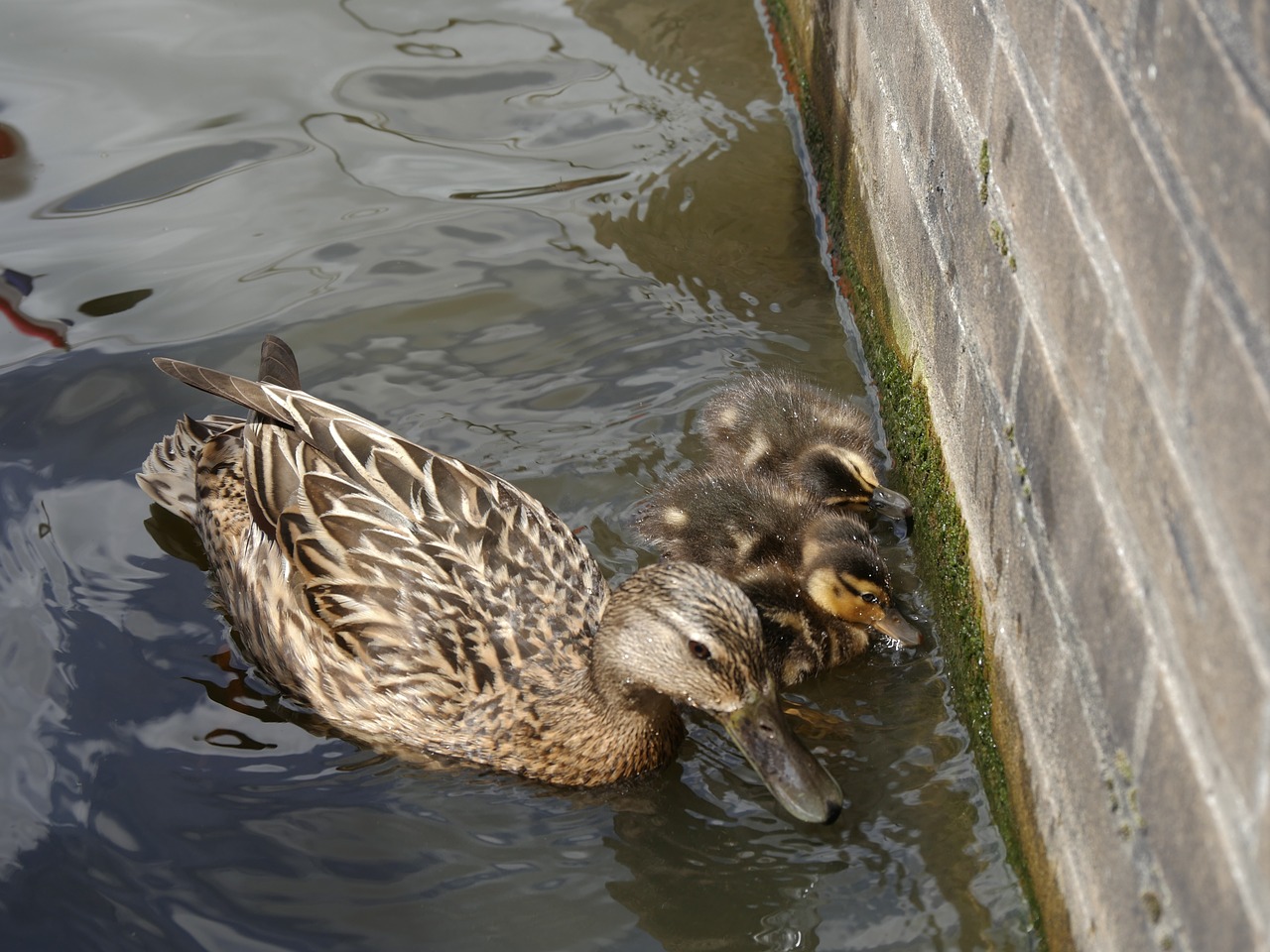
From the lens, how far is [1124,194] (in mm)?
2500

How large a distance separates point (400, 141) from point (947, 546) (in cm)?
355

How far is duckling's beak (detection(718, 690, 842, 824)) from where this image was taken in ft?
10.9

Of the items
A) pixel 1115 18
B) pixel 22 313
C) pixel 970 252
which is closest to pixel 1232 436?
pixel 1115 18

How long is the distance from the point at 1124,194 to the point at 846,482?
1993mm

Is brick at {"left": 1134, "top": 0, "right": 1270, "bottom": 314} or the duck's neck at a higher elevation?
brick at {"left": 1134, "top": 0, "right": 1270, "bottom": 314}

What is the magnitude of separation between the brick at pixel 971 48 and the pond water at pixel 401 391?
1466mm

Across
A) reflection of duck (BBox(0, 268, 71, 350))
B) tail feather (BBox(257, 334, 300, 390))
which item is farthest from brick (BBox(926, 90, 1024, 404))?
reflection of duck (BBox(0, 268, 71, 350))

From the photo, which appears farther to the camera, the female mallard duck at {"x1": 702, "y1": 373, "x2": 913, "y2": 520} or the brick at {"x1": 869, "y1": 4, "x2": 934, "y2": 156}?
the female mallard duck at {"x1": 702, "y1": 373, "x2": 913, "y2": 520}

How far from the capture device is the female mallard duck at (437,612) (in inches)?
147

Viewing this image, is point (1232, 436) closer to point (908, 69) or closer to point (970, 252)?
point (970, 252)

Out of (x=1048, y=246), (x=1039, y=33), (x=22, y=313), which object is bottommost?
(x=22, y=313)

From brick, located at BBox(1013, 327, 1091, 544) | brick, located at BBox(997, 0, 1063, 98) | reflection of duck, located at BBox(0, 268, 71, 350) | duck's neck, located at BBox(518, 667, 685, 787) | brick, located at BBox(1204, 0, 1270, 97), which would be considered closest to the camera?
brick, located at BBox(1204, 0, 1270, 97)

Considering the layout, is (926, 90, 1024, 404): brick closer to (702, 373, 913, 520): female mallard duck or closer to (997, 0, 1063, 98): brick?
(997, 0, 1063, 98): brick

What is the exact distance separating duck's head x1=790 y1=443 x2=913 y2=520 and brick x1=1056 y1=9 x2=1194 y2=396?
1651 mm
